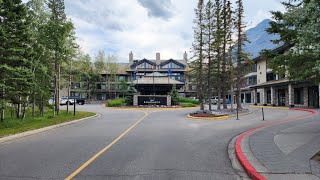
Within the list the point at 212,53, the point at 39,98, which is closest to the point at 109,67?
the point at 212,53

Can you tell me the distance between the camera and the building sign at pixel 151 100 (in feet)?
177

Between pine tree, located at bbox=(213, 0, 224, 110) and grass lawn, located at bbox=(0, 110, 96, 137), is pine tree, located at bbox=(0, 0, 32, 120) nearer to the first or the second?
grass lawn, located at bbox=(0, 110, 96, 137)

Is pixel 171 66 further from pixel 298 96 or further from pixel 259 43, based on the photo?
pixel 298 96

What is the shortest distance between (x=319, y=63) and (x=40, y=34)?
24.8 meters

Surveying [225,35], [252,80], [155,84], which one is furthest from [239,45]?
[252,80]

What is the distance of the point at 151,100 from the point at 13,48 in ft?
120

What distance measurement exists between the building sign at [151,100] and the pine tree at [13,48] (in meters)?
34.3

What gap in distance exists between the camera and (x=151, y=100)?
54156 millimetres

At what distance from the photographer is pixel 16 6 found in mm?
19391

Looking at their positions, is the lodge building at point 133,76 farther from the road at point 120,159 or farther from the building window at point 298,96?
the road at point 120,159

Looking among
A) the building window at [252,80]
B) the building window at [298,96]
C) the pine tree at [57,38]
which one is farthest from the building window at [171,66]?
the pine tree at [57,38]

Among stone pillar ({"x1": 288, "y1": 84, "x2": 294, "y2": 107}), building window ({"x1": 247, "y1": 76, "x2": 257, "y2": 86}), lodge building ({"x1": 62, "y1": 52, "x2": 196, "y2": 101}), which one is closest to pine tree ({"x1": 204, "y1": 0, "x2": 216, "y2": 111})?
stone pillar ({"x1": 288, "y1": 84, "x2": 294, "y2": 107})

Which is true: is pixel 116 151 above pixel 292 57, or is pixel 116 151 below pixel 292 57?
below

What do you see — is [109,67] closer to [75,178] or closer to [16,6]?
[16,6]
